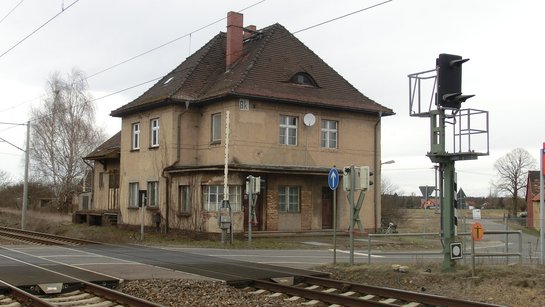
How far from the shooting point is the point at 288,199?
94.8 feet

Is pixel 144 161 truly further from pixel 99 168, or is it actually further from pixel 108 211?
pixel 99 168

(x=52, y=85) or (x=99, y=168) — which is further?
(x=52, y=85)

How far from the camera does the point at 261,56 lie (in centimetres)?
3098

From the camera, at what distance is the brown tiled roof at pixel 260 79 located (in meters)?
29.0

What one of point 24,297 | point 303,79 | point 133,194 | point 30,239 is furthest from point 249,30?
point 24,297

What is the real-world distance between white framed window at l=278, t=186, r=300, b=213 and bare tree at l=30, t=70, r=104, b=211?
1260 inches

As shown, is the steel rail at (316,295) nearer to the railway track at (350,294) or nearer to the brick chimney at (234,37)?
the railway track at (350,294)

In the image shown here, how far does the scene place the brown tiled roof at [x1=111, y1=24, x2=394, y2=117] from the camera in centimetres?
2903

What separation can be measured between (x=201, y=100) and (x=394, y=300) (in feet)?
65.6

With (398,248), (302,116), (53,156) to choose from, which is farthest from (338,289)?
(53,156)

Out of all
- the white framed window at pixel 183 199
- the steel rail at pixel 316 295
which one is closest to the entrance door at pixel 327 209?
the white framed window at pixel 183 199

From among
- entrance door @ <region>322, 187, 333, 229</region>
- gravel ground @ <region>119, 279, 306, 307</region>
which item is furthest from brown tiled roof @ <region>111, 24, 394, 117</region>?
gravel ground @ <region>119, 279, 306, 307</region>

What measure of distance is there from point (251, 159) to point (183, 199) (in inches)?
157

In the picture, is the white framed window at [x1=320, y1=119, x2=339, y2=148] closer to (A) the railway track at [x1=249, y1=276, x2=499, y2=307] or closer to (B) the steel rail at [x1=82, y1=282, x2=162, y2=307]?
(A) the railway track at [x1=249, y1=276, x2=499, y2=307]
